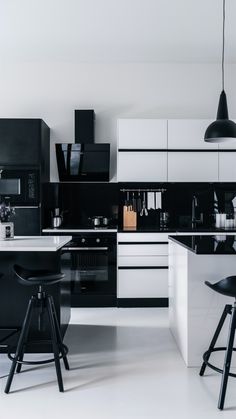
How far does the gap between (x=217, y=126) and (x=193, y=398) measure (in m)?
2.06

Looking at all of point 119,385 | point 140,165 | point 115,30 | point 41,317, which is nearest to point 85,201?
Answer: point 140,165

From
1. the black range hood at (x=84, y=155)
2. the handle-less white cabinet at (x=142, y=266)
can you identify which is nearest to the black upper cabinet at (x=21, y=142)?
the black range hood at (x=84, y=155)

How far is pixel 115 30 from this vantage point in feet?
13.5

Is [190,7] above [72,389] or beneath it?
above

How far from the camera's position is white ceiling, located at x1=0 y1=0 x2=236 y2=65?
3.60 metres

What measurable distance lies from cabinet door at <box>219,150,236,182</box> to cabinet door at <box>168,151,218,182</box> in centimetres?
6

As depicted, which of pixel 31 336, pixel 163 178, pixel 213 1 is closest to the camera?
pixel 31 336

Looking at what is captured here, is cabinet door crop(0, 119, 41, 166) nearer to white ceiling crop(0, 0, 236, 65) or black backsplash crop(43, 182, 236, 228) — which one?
black backsplash crop(43, 182, 236, 228)

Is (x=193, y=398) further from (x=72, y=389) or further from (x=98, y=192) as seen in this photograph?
(x=98, y=192)

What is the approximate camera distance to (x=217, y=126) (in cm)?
316

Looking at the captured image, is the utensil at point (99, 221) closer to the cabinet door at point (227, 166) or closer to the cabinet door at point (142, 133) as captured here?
the cabinet door at point (142, 133)

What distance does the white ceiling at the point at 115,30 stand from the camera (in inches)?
142

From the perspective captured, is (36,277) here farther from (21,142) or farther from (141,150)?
(141,150)

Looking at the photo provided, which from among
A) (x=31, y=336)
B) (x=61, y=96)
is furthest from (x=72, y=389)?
(x=61, y=96)
